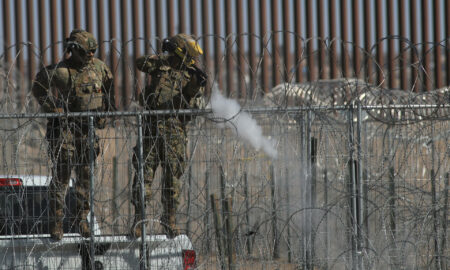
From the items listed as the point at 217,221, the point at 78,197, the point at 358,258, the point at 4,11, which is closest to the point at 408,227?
the point at 358,258

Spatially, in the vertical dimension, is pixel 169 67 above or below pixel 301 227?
above

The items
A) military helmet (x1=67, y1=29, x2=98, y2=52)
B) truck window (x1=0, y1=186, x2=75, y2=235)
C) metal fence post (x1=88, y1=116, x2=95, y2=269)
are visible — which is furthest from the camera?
military helmet (x1=67, y1=29, x2=98, y2=52)

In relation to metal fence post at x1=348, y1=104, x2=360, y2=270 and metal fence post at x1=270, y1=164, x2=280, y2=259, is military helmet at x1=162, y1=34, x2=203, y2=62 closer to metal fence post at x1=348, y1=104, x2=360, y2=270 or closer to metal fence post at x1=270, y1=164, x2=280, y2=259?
metal fence post at x1=270, y1=164, x2=280, y2=259

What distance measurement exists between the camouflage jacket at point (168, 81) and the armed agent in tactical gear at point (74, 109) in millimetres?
326

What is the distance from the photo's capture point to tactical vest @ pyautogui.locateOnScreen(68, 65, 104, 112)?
205 inches

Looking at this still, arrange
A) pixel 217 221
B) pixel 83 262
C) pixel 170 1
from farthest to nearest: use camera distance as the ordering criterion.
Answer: pixel 170 1, pixel 217 221, pixel 83 262

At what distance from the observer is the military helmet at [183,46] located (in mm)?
5215

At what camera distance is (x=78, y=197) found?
4949mm

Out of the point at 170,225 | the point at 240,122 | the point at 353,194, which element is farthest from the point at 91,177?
the point at 240,122

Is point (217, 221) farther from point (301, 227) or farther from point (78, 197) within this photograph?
point (78, 197)

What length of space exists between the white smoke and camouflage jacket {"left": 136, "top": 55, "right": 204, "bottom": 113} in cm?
18

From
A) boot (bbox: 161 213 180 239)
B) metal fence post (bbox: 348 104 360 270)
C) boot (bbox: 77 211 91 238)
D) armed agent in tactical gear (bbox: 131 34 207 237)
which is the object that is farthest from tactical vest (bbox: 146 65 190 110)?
metal fence post (bbox: 348 104 360 270)

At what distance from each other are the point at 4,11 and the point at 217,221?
996cm

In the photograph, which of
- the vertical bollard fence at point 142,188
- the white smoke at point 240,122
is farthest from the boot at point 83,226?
the white smoke at point 240,122
